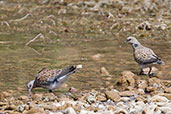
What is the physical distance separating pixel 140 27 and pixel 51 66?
6.83 meters

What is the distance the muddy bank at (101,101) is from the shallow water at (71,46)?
93 cm

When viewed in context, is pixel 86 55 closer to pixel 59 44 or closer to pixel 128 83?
pixel 59 44

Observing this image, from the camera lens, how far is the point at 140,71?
1184cm

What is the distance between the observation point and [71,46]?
15023 millimetres

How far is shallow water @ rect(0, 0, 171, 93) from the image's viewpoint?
11203 mm

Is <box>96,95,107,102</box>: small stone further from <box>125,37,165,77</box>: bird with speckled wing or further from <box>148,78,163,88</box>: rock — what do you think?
<box>125,37,165,77</box>: bird with speckled wing

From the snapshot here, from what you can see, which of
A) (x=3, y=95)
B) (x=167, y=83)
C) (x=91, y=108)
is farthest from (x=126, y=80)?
(x=3, y=95)

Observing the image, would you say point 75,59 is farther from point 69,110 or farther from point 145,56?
point 69,110

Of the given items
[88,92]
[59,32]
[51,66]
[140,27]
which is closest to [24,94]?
[88,92]

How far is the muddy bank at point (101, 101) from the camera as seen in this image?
25.3ft

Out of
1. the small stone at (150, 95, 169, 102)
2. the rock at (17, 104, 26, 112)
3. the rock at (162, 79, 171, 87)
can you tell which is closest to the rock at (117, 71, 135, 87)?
the rock at (162, 79, 171, 87)

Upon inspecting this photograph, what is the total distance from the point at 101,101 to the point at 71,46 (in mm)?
6515

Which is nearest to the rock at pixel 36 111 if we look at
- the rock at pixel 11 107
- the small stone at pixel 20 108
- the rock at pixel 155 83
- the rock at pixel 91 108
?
the small stone at pixel 20 108

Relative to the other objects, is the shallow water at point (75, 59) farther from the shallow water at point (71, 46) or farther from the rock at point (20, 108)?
the rock at point (20, 108)
